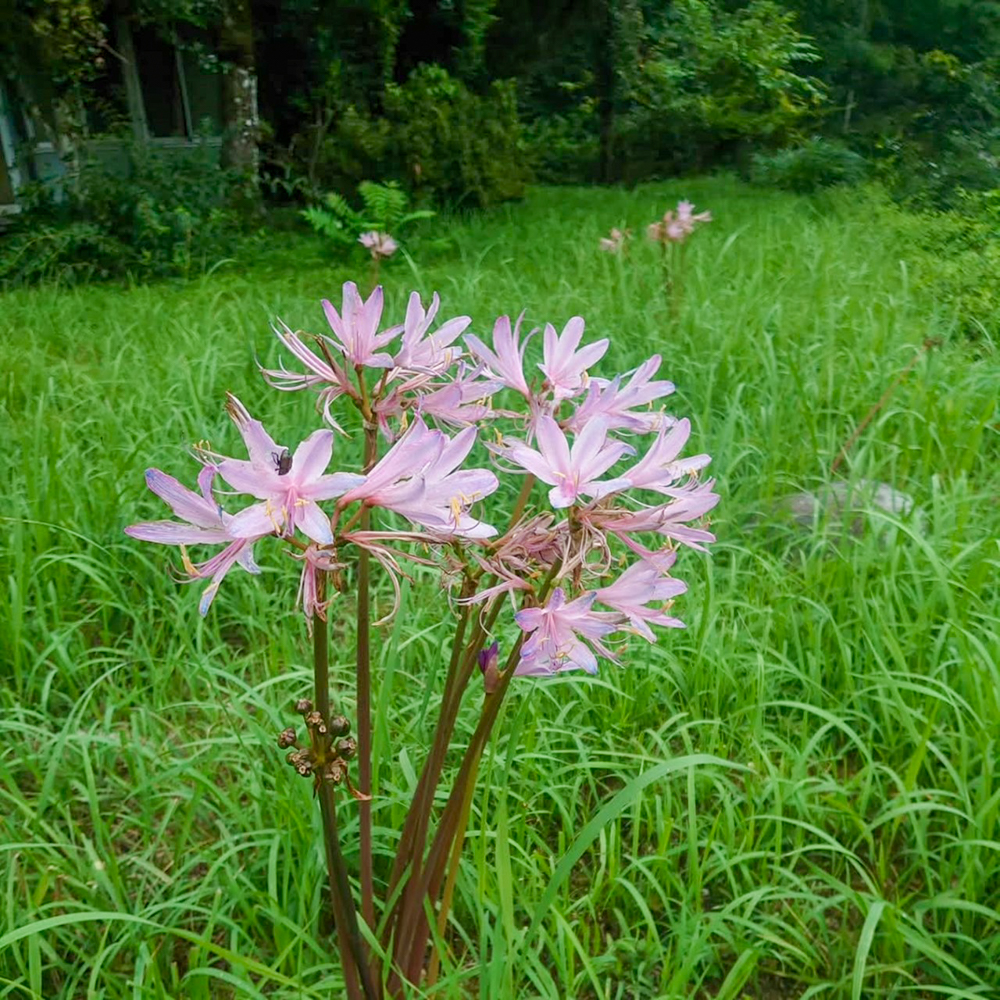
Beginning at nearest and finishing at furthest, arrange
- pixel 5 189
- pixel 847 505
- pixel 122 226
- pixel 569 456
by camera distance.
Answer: pixel 569 456
pixel 847 505
pixel 122 226
pixel 5 189

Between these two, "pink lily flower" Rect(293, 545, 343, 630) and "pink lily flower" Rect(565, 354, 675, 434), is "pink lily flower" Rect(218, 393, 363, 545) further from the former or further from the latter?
"pink lily flower" Rect(565, 354, 675, 434)

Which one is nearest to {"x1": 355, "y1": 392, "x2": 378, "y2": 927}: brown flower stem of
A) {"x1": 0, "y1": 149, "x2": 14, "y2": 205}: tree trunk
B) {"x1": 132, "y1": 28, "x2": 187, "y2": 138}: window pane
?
{"x1": 0, "y1": 149, "x2": 14, "y2": 205}: tree trunk

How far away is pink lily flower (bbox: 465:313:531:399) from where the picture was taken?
1037 mm

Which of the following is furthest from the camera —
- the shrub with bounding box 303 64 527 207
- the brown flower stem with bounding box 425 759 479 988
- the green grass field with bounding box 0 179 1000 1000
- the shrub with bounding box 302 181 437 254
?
the shrub with bounding box 303 64 527 207

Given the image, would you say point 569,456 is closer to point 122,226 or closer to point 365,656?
point 365,656

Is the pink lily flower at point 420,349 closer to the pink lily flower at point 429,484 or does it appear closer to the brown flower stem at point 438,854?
the pink lily flower at point 429,484

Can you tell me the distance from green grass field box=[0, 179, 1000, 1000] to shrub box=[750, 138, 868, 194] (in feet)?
27.8

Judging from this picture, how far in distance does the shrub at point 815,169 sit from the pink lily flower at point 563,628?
36.1 feet

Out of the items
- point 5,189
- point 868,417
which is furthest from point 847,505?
point 5,189

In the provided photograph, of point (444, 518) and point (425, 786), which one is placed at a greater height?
point (444, 518)

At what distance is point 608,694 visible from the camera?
6.60 feet

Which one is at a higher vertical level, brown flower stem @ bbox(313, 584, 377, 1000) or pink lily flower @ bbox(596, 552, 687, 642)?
pink lily flower @ bbox(596, 552, 687, 642)

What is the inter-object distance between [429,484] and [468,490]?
0.12 ft

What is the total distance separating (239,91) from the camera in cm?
854
